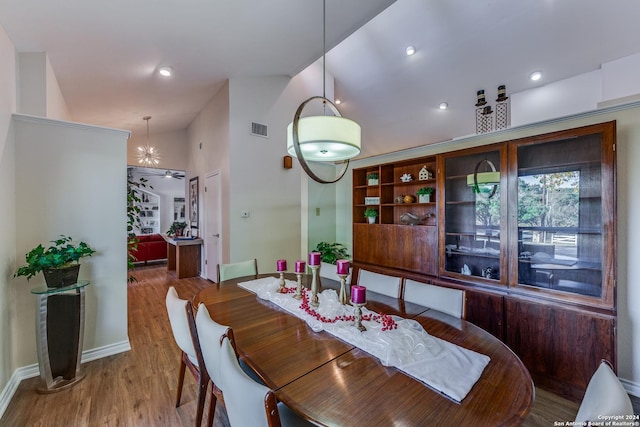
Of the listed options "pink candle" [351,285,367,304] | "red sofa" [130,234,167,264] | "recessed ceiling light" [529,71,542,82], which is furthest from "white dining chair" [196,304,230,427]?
"red sofa" [130,234,167,264]

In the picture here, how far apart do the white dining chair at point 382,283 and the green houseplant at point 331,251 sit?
78.5 inches

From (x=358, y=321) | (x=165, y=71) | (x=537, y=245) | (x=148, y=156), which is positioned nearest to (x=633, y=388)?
(x=537, y=245)

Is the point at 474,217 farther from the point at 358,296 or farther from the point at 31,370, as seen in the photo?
the point at 31,370

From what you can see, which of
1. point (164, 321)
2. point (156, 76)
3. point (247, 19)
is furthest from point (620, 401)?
point (156, 76)

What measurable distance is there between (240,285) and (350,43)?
3875 mm

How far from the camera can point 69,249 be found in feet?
7.00

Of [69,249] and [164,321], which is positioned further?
[164,321]

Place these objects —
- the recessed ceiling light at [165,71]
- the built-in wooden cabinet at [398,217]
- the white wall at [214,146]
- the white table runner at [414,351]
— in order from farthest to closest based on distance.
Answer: the white wall at [214,146] < the recessed ceiling light at [165,71] < the built-in wooden cabinet at [398,217] < the white table runner at [414,351]

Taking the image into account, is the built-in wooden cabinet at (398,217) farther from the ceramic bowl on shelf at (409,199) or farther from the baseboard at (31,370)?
the baseboard at (31,370)

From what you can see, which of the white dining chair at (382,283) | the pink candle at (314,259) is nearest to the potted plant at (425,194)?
the white dining chair at (382,283)

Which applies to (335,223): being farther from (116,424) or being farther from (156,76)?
(116,424)

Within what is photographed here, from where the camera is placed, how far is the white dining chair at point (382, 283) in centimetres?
207

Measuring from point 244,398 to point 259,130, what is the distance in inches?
155

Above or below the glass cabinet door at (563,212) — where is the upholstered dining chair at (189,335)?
below
